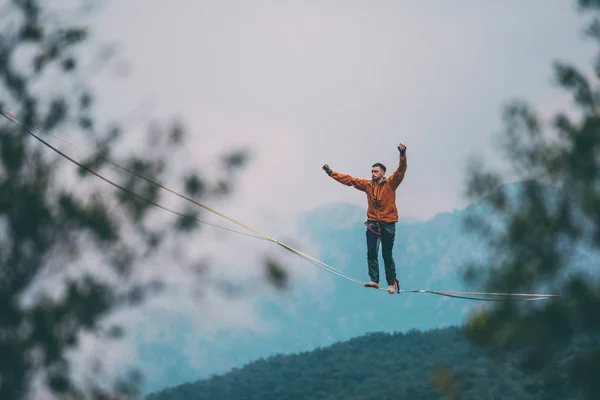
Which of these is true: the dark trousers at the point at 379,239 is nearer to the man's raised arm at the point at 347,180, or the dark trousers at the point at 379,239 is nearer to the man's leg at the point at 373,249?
the man's leg at the point at 373,249

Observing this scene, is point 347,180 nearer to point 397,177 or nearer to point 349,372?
point 397,177

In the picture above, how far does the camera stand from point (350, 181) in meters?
12.5

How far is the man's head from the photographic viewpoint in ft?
40.1

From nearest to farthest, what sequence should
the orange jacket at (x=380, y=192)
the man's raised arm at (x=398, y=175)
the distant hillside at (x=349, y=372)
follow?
the man's raised arm at (x=398, y=175)
the orange jacket at (x=380, y=192)
the distant hillside at (x=349, y=372)

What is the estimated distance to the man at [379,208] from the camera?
12219mm

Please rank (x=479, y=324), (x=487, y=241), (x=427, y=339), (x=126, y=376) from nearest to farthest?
(x=479, y=324) → (x=126, y=376) → (x=487, y=241) → (x=427, y=339)

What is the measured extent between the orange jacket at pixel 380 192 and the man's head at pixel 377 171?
0.07m

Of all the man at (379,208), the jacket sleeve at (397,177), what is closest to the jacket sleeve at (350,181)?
the man at (379,208)

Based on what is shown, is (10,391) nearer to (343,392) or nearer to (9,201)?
(9,201)

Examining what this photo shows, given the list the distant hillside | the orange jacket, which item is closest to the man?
the orange jacket

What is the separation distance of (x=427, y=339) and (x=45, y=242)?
165580 mm

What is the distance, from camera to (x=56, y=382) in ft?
42.5

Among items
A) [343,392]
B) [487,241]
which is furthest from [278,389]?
[487,241]

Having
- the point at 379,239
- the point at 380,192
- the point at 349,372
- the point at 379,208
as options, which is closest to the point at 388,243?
the point at 379,239
